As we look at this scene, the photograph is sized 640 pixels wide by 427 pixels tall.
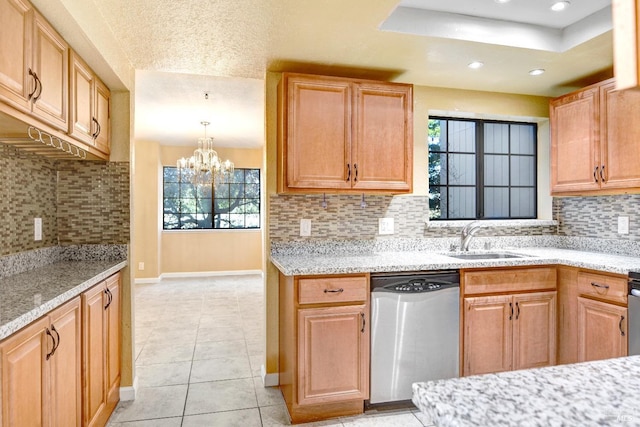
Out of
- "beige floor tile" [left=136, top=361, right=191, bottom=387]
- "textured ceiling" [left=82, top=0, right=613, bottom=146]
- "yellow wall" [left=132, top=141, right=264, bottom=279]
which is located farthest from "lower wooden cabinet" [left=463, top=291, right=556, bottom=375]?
"yellow wall" [left=132, top=141, right=264, bottom=279]

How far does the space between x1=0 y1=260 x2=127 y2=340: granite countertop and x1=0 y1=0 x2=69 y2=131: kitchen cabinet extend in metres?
0.74

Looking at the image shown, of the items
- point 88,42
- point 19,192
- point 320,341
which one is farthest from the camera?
point 320,341

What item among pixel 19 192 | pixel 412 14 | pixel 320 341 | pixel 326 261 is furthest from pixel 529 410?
pixel 19 192

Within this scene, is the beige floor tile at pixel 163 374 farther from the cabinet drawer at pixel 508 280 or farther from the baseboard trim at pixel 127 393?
the cabinet drawer at pixel 508 280

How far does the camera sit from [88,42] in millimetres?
1928

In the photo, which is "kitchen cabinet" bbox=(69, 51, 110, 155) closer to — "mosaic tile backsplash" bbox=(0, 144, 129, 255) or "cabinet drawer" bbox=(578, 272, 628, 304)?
"mosaic tile backsplash" bbox=(0, 144, 129, 255)

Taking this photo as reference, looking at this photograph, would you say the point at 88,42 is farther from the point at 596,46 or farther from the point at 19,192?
the point at 596,46

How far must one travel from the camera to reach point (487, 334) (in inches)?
101

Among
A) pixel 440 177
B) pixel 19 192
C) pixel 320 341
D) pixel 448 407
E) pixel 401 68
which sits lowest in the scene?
pixel 320 341

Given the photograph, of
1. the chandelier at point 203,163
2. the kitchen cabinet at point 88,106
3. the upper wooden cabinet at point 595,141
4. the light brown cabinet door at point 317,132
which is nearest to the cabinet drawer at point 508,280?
the upper wooden cabinet at point 595,141

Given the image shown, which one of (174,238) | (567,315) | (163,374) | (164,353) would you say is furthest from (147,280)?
(567,315)

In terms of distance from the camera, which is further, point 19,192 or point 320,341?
point 320,341

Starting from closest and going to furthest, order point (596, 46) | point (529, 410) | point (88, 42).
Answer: point (529, 410) < point (88, 42) < point (596, 46)

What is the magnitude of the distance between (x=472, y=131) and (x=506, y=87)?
1.49ft
